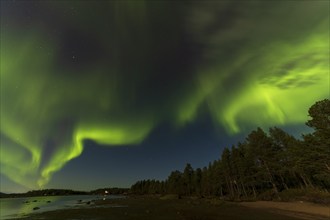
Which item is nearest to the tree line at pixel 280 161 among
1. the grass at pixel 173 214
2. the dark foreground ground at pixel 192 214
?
the dark foreground ground at pixel 192 214

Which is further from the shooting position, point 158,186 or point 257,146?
point 158,186

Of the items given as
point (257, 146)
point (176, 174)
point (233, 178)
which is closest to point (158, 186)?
point (176, 174)

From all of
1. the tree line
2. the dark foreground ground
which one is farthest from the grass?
the tree line

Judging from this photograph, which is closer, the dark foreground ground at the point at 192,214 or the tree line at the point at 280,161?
the dark foreground ground at the point at 192,214

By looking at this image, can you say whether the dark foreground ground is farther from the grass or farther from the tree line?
the tree line

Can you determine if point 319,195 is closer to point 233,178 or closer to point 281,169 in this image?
point 281,169

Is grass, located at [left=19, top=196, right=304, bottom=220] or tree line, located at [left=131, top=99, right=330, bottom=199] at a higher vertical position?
tree line, located at [left=131, top=99, right=330, bottom=199]

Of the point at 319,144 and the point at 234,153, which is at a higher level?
the point at 234,153

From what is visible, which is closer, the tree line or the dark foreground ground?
the dark foreground ground

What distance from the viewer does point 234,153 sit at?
3415 inches

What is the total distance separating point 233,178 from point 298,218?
63.2 metres

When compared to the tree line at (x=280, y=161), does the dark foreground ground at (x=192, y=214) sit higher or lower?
lower

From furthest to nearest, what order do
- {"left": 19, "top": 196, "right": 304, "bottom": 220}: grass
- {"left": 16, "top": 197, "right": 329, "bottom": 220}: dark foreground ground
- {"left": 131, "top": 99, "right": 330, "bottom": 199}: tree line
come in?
{"left": 131, "top": 99, "right": 330, "bottom": 199}: tree line
{"left": 19, "top": 196, "right": 304, "bottom": 220}: grass
{"left": 16, "top": 197, "right": 329, "bottom": 220}: dark foreground ground

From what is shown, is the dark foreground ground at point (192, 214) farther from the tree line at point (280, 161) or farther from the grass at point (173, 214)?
the tree line at point (280, 161)
